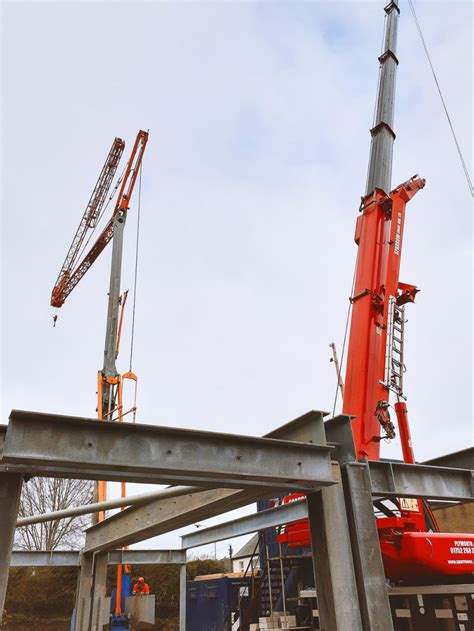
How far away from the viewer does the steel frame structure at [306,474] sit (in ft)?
15.1

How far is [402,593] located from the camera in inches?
318

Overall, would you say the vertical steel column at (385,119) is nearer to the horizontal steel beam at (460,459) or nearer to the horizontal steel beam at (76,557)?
the horizontal steel beam at (460,459)

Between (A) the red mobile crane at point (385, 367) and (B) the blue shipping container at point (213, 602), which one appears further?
(B) the blue shipping container at point (213, 602)

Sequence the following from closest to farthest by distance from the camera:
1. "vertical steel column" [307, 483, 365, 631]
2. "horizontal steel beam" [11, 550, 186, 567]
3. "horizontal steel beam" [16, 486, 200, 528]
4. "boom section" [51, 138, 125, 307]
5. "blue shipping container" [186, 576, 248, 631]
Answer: "vertical steel column" [307, 483, 365, 631], "horizontal steel beam" [16, 486, 200, 528], "horizontal steel beam" [11, 550, 186, 567], "blue shipping container" [186, 576, 248, 631], "boom section" [51, 138, 125, 307]

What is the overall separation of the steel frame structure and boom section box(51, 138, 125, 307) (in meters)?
23.9

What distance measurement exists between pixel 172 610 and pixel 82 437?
74.2ft

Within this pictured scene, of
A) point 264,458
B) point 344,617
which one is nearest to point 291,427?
point 264,458

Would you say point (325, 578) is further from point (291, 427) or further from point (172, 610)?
point (172, 610)

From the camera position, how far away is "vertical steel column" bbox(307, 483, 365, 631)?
5059 millimetres

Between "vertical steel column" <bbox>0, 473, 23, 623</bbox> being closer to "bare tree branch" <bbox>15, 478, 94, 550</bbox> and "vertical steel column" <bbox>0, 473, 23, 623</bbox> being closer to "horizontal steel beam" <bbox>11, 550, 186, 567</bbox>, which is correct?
"horizontal steel beam" <bbox>11, 550, 186, 567</bbox>

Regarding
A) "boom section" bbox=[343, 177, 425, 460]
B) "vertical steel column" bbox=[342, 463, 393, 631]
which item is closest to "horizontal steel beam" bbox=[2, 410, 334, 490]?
"vertical steel column" bbox=[342, 463, 393, 631]

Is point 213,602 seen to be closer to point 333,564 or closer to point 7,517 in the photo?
point 333,564

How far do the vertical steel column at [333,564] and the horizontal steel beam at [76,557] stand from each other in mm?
7778

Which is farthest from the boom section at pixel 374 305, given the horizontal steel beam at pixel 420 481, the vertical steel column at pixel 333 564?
the vertical steel column at pixel 333 564
